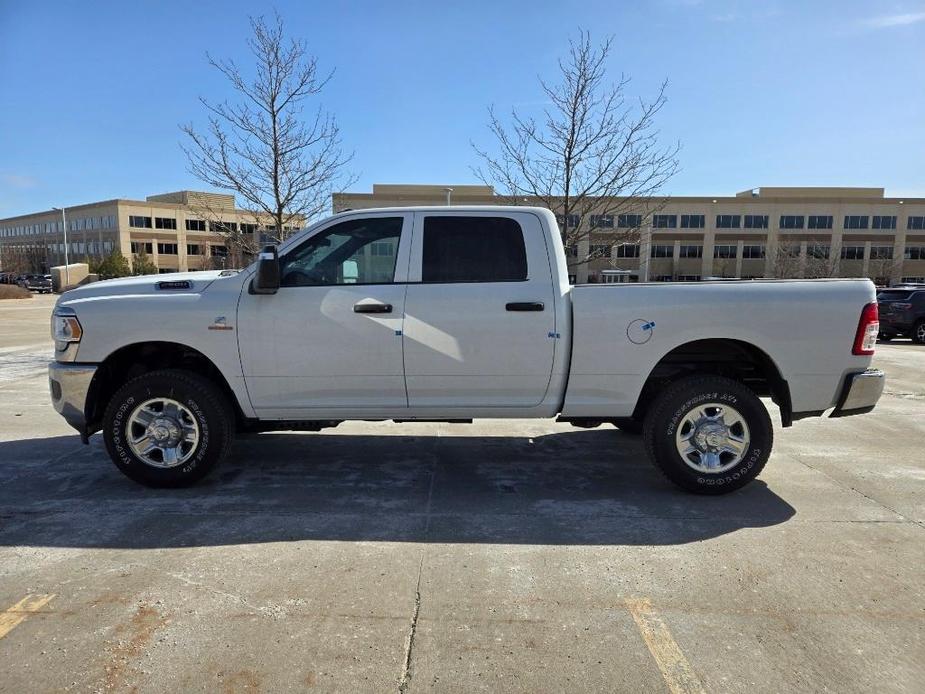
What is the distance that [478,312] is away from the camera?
170 inches

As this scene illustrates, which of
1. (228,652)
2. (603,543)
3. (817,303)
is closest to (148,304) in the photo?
(228,652)

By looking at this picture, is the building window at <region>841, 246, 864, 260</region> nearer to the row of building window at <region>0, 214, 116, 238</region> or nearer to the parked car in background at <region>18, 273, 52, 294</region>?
the parked car in background at <region>18, 273, 52, 294</region>

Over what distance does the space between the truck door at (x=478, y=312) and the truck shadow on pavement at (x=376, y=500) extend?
2.54ft

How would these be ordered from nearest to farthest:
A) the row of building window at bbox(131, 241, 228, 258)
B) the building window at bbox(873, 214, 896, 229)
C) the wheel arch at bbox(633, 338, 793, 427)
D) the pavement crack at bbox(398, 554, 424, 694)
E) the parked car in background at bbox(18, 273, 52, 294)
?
the pavement crack at bbox(398, 554, 424, 694) < the wheel arch at bbox(633, 338, 793, 427) < the parked car in background at bbox(18, 273, 52, 294) < the building window at bbox(873, 214, 896, 229) < the row of building window at bbox(131, 241, 228, 258)

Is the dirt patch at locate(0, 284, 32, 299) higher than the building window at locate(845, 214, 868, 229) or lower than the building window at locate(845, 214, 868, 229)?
lower

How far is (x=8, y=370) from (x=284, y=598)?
9.86m

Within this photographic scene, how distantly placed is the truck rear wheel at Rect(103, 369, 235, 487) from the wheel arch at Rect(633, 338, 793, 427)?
10.6 ft

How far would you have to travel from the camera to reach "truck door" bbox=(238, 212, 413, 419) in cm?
433

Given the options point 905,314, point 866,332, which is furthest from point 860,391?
point 905,314

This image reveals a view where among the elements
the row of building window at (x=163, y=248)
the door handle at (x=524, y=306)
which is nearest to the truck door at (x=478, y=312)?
the door handle at (x=524, y=306)

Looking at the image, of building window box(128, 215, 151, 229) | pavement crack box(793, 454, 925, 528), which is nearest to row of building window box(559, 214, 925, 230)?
pavement crack box(793, 454, 925, 528)

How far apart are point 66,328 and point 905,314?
20274 mm

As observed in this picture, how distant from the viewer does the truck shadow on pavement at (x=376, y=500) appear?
3.80 metres

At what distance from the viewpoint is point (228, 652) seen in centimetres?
260
